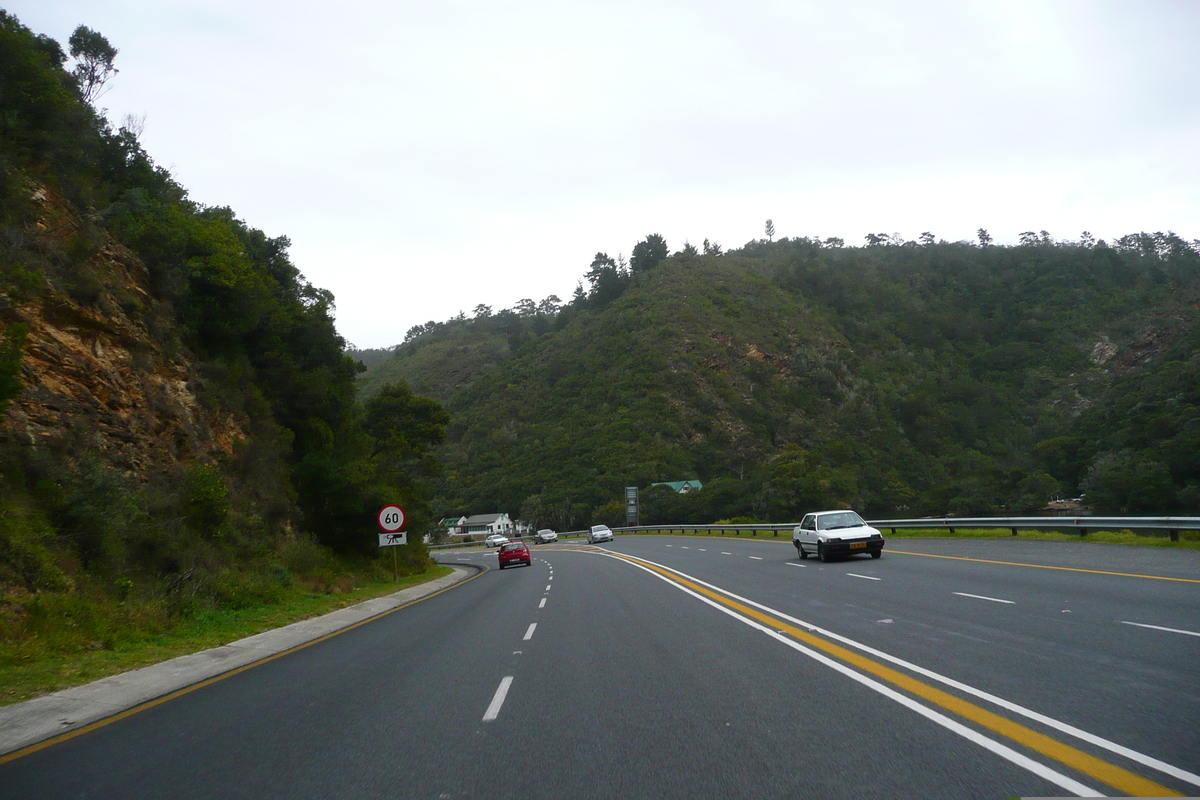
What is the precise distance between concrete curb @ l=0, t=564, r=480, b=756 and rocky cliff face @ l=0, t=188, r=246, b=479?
285 inches

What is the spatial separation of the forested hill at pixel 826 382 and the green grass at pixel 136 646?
4681 centimetres

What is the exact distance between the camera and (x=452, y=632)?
519 inches

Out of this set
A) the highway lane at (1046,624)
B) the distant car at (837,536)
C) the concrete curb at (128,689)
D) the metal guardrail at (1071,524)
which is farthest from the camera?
the distant car at (837,536)

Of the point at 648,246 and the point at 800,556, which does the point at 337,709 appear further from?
the point at 648,246

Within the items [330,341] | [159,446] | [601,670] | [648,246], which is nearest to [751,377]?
[648,246]

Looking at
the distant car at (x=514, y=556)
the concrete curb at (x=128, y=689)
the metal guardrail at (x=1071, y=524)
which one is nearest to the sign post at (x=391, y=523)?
the concrete curb at (x=128, y=689)

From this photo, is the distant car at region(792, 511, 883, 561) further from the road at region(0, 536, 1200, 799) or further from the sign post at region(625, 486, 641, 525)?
the sign post at region(625, 486, 641, 525)

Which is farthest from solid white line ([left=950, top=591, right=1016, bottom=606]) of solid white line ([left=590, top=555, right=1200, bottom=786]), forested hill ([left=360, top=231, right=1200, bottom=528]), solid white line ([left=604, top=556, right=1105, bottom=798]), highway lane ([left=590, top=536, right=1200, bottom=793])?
forested hill ([left=360, top=231, right=1200, bottom=528])

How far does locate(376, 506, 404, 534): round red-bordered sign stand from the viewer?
82.6ft

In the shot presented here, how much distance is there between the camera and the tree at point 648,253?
144 metres

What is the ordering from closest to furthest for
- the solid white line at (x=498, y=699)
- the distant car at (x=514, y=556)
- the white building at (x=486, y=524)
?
the solid white line at (x=498, y=699)
the distant car at (x=514, y=556)
the white building at (x=486, y=524)

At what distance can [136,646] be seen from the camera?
12289mm

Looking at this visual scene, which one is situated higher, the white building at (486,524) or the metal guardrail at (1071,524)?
the metal guardrail at (1071,524)

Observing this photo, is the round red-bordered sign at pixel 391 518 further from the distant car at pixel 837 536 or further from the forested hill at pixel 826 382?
the forested hill at pixel 826 382
